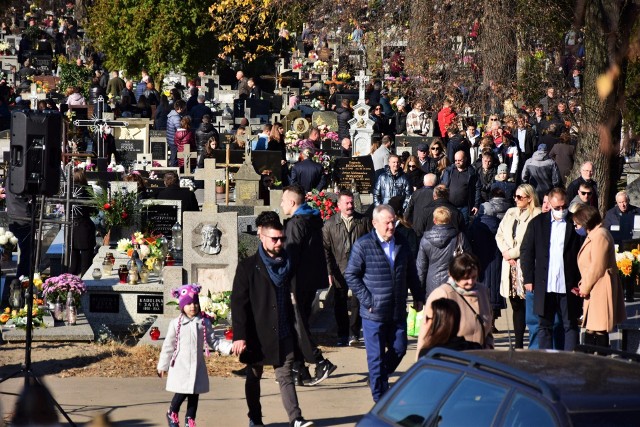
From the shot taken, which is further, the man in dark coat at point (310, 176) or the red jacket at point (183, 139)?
the red jacket at point (183, 139)

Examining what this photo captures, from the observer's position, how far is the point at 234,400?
11.1 meters

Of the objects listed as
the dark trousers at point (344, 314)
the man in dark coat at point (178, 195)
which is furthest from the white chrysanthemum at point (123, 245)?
the dark trousers at point (344, 314)

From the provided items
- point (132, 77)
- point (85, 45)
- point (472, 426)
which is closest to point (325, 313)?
point (472, 426)

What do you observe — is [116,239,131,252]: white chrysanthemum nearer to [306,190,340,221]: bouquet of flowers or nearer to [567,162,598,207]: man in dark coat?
[306,190,340,221]: bouquet of flowers

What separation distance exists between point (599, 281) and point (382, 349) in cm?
220

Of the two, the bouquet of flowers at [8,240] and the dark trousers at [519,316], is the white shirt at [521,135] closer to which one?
the bouquet of flowers at [8,240]

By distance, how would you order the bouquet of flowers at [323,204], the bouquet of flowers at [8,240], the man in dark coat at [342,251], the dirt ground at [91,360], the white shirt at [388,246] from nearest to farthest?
the white shirt at [388,246], the dirt ground at [91,360], the man in dark coat at [342,251], the bouquet of flowers at [8,240], the bouquet of flowers at [323,204]

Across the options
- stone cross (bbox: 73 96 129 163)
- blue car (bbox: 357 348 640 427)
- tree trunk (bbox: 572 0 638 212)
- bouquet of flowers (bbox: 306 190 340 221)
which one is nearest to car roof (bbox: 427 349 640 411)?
blue car (bbox: 357 348 640 427)

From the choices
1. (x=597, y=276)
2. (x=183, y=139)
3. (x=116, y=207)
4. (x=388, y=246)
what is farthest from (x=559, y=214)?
(x=183, y=139)

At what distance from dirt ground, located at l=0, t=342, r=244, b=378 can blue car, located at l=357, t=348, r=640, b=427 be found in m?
5.83

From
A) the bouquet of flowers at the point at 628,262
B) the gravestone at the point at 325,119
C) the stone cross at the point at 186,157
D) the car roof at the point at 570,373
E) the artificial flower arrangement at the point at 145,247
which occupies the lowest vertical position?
the car roof at the point at 570,373

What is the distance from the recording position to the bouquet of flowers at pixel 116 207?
58.0 feet

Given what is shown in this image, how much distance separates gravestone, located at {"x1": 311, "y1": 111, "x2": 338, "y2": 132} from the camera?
33.0 metres

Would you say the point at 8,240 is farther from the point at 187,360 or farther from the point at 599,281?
the point at 599,281
